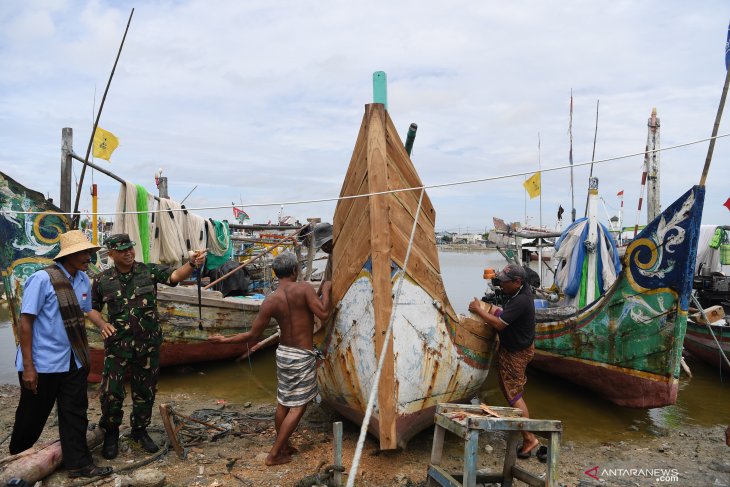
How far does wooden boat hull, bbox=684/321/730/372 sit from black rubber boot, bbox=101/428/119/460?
841 centimetres

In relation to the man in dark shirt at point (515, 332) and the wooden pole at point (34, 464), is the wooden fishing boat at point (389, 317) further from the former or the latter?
the wooden pole at point (34, 464)

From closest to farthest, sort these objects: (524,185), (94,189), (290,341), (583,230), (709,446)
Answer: (290,341) < (709,446) < (94,189) < (583,230) < (524,185)

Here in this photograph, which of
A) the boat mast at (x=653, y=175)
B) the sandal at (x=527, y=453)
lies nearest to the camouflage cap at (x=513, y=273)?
the sandal at (x=527, y=453)

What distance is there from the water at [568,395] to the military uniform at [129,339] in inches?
104

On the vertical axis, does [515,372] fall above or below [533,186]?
below

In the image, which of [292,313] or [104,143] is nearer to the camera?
[292,313]

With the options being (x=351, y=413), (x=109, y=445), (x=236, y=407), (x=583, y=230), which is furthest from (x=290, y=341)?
(x=583, y=230)

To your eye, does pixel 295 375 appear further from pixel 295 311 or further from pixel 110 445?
pixel 110 445

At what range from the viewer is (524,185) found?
1052 centimetres

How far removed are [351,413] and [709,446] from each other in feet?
12.9

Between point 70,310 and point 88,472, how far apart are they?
125 centimetres

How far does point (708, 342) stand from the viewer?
26.2ft

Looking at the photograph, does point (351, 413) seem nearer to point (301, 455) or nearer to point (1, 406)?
point (301, 455)

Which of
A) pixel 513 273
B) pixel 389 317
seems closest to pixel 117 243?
pixel 389 317
